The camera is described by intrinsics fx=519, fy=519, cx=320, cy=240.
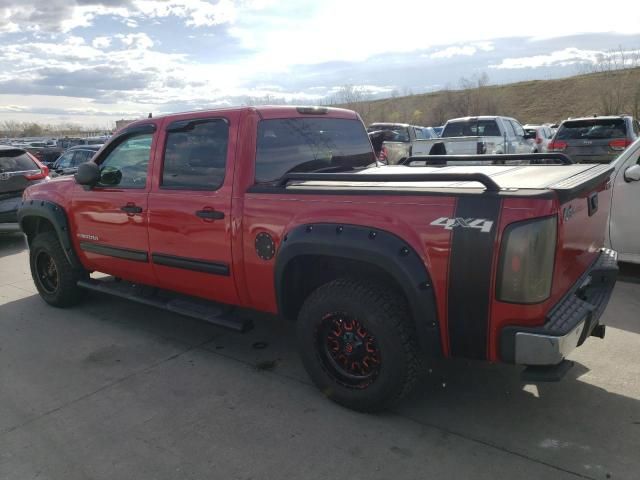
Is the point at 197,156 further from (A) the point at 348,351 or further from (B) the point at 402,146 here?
(B) the point at 402,146

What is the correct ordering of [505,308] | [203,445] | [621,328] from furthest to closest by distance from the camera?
[621,328], [203,445], [505,308]

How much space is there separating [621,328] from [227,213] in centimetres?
333

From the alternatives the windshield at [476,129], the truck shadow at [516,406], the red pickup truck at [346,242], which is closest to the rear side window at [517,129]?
the windshield at [476,129]

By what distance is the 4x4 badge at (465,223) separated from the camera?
97.6 inches

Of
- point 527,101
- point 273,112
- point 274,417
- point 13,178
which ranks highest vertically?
point 527,101

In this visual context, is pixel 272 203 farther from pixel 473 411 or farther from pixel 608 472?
pixel 608 472

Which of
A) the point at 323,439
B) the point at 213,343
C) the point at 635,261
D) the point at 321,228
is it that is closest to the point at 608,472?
the point at 323,439

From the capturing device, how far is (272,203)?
3.32 metres

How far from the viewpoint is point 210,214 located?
143 inches

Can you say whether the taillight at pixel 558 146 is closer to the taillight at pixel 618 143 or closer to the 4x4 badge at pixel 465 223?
the taillight at pixel 618 143

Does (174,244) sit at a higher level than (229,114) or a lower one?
lower

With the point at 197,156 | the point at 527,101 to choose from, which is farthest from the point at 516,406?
the point at 527,101

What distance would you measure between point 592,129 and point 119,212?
1076 cm

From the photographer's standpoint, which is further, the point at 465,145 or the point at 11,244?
the point at 465,145
